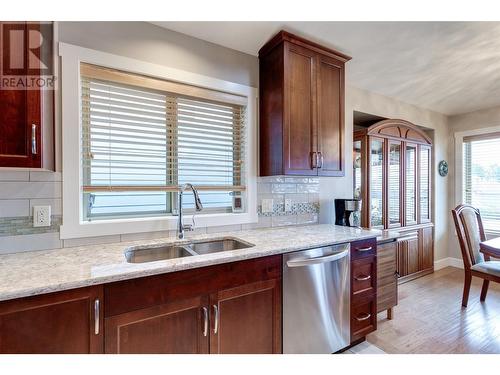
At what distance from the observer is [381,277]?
87.8 inches

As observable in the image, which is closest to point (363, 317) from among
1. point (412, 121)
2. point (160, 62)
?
point (160, 62)

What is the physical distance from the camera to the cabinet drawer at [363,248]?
1.85m

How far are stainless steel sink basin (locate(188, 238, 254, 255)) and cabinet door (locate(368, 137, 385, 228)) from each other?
1.89 meters

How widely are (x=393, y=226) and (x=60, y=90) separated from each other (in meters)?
3.59

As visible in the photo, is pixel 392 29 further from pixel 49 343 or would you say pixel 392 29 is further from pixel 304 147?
pixel 49 343

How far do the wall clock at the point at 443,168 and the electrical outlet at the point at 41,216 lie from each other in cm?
478

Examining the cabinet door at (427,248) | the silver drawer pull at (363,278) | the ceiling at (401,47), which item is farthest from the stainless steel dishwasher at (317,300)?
the cabinet door at (427,248)

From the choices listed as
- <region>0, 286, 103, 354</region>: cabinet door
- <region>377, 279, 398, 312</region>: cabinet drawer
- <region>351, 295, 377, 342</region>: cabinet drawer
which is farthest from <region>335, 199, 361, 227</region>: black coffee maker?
<region>0, 286, 103, 354</region>: cabinet door

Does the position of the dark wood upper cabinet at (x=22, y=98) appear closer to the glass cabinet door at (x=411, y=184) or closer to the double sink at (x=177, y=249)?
the double sink at (x=177, y=249)

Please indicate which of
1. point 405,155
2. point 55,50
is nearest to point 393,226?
point 405,155

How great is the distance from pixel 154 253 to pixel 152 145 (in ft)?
2.57

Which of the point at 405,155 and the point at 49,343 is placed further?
the point at 405,155

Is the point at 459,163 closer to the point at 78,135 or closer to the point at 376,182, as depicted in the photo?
the point at 376,182

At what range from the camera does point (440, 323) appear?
7.54 feet
